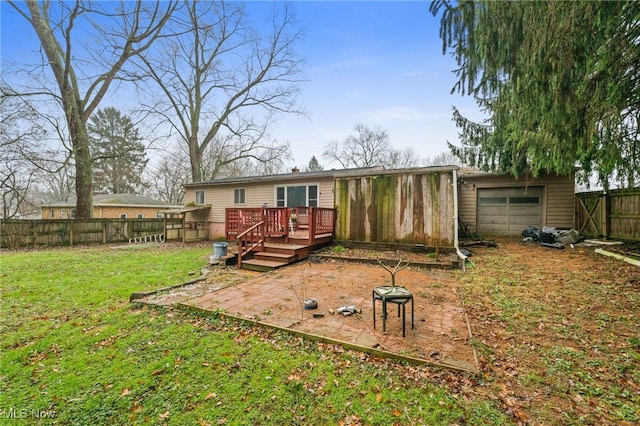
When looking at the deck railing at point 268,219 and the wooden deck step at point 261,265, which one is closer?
the wooden deck step at point 261,265

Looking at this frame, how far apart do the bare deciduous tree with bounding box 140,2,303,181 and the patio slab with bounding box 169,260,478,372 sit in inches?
649

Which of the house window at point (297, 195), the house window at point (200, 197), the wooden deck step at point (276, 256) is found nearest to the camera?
the wooden deck step at point (276, 256)

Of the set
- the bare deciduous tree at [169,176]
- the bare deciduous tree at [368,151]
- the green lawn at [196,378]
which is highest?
the bare deciduous tree at [368,151]

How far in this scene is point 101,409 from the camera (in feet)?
6.96

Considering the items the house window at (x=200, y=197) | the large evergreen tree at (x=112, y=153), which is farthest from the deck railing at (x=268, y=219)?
the large evergreen tree at (x=112, y=153)

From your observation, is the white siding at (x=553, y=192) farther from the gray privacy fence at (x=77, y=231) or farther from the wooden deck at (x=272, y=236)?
the gray privacy fence at (x=77, y=231)

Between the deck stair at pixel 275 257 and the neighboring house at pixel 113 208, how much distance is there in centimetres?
1832

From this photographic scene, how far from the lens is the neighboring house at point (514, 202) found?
10461 mm

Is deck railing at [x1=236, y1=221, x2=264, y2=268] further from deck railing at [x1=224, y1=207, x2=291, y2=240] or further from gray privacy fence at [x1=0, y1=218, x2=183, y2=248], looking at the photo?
gray privacy fence at [x1=0, y1=218, x2=183, y2=248]

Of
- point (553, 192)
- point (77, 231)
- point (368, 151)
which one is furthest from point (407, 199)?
point (368, 151)

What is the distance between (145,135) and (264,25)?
10933 mm

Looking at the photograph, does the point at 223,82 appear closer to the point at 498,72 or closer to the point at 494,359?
the point at 498,72

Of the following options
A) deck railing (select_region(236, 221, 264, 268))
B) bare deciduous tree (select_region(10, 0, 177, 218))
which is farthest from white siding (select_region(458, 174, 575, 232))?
bare deciduous tree (select_region(10, 0, 177, 218))

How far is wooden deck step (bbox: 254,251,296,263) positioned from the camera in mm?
6995
